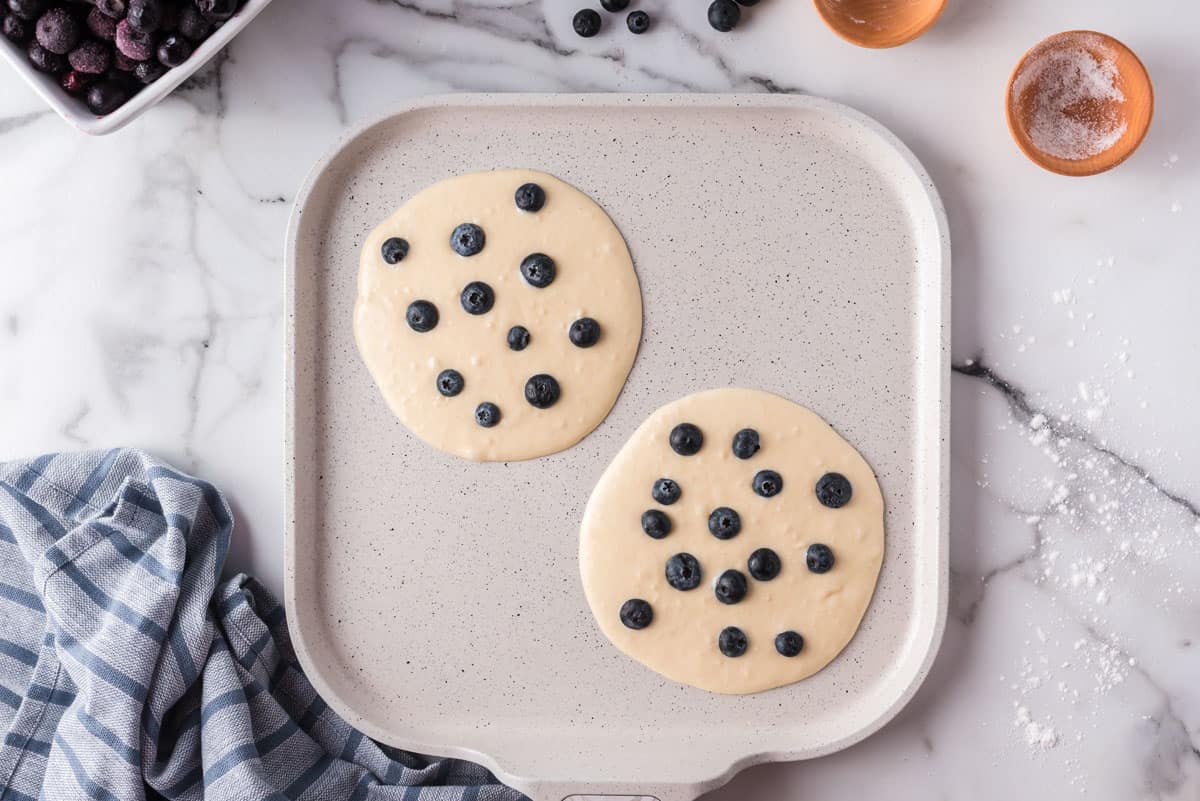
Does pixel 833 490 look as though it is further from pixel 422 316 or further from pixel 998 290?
pixel 422 316

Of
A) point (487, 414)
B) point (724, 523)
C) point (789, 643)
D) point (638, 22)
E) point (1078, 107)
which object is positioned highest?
point (638, 22)

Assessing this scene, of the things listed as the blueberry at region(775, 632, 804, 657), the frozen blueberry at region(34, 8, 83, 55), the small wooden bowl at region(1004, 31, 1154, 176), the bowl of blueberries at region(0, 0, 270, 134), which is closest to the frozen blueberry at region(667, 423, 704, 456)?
the blueberry at region(775, 632, 804, 657)

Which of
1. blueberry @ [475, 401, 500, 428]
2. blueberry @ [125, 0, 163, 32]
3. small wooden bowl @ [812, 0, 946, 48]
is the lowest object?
blueberry @ [475, 401, 500, 428]

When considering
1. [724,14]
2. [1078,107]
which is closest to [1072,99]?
[1078,107]

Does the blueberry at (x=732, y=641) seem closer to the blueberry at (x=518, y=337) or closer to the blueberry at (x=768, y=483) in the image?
the blueberry at (x=768, y=483)

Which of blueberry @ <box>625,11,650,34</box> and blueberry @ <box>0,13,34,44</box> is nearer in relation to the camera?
blueberry @ <box>0,13,34,44</box>

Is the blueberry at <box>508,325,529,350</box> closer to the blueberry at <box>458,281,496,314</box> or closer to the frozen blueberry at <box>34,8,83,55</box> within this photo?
the blueberry at <box>458,281,496,314</box>
